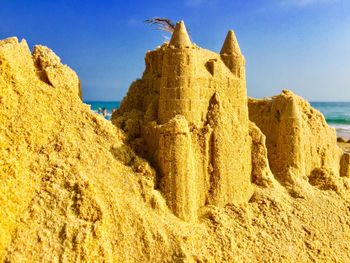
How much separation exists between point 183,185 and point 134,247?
4.39 ft

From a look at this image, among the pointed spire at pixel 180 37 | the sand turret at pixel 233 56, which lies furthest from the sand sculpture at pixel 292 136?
the pointed spire at pixel 180 37

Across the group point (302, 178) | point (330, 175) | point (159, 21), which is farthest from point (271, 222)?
point (159, 21)

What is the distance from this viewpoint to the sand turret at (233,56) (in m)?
8.12

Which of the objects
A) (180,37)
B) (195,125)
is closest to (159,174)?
(195,125)

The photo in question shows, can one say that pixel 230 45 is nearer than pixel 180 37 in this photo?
No

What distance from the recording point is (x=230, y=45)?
8.29 metres

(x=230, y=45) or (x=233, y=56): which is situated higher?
(x=230, y=45)

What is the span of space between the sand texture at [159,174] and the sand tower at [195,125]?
0.02m

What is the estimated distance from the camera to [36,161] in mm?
5969

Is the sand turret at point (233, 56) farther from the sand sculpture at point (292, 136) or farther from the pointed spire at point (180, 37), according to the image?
the sand sculpture at point (292, 136)

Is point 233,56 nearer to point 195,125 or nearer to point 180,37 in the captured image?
point 180,37

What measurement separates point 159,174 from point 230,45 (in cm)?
319

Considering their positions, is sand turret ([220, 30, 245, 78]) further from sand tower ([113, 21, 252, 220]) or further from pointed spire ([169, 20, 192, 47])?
pointed spire ([169, 20, 192, 47])

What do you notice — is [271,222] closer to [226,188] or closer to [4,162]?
[226,188]
